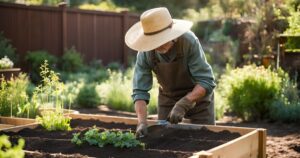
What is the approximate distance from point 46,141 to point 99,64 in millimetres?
11020

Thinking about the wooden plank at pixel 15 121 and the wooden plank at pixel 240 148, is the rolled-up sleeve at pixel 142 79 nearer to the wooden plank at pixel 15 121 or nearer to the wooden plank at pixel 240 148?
the wooden plank at pixel 240 148

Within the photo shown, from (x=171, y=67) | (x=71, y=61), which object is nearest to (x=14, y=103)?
(x=171, y=67)

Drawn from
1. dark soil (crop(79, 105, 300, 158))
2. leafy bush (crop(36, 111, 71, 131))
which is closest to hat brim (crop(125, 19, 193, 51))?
leafy bush (crop(36, 111, 71, 131))

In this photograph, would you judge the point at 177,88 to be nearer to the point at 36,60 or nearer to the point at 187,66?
the point at 187,66

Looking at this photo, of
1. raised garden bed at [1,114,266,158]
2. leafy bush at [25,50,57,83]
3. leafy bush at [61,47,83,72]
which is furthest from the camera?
leafy bush at [61,47,83,72]

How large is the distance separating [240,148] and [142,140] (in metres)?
0.74

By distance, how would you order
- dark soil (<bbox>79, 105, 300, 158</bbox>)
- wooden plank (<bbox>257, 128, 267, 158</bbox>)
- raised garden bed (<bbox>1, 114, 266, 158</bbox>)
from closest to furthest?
1. raised garden bed (<bbox>1, 114, 266, 158</bbox>)
2. wooden plank (<bbox>257, 128, 267, 158</bbox>)
3. dark soil (<bbox>79, 105, 300, 158</bbox>)

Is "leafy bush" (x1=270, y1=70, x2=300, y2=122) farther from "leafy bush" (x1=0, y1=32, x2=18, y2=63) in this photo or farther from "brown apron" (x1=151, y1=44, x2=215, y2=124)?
"leafy bush" (x1=0, y1=32, x2=18, y2=63)

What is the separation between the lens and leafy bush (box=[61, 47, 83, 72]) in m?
13.4

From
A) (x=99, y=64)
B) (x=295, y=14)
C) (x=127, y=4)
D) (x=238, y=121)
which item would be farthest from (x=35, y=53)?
(x=127, y=4)

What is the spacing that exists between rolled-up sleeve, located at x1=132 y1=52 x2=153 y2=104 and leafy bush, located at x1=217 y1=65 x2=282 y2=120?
13.3 ft

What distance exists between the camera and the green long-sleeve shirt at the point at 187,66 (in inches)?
157

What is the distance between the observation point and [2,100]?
18.9 ft

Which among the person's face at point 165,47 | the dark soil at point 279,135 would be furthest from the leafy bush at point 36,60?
the person's face at point 165,47
